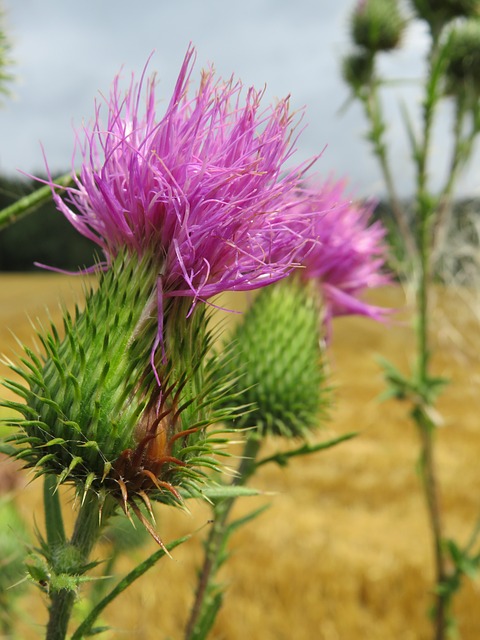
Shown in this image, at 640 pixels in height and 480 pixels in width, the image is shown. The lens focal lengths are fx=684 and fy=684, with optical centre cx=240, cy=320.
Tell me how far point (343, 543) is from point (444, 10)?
7.62 m

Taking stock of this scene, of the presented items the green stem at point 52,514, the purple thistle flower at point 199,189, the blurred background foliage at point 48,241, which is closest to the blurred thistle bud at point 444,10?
the purple thistle flower at point 199,189

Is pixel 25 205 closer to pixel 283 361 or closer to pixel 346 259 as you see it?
pixel 283 361

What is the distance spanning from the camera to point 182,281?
1.17 m

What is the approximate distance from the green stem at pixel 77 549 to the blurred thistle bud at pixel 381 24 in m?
4.02

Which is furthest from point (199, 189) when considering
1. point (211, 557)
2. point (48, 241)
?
point (48, 241)

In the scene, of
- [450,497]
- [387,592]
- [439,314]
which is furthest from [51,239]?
[439,314]

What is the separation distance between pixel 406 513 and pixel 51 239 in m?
31.3

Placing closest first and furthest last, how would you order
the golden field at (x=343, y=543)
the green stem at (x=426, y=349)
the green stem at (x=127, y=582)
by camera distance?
1. the green stem at (x=127, y=582)
2. the green stem at (x=426, y=349)
3. the golden field at (x=343, y=543)

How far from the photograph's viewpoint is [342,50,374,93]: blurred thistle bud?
4.05m

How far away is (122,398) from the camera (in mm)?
1096

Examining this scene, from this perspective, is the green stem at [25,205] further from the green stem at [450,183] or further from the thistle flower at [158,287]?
the green stem at [450,183]

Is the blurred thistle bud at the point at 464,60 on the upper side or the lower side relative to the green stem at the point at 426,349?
upper

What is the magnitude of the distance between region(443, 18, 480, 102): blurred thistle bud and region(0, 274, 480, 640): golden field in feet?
4.27

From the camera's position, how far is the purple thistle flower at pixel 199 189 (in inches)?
43.1
